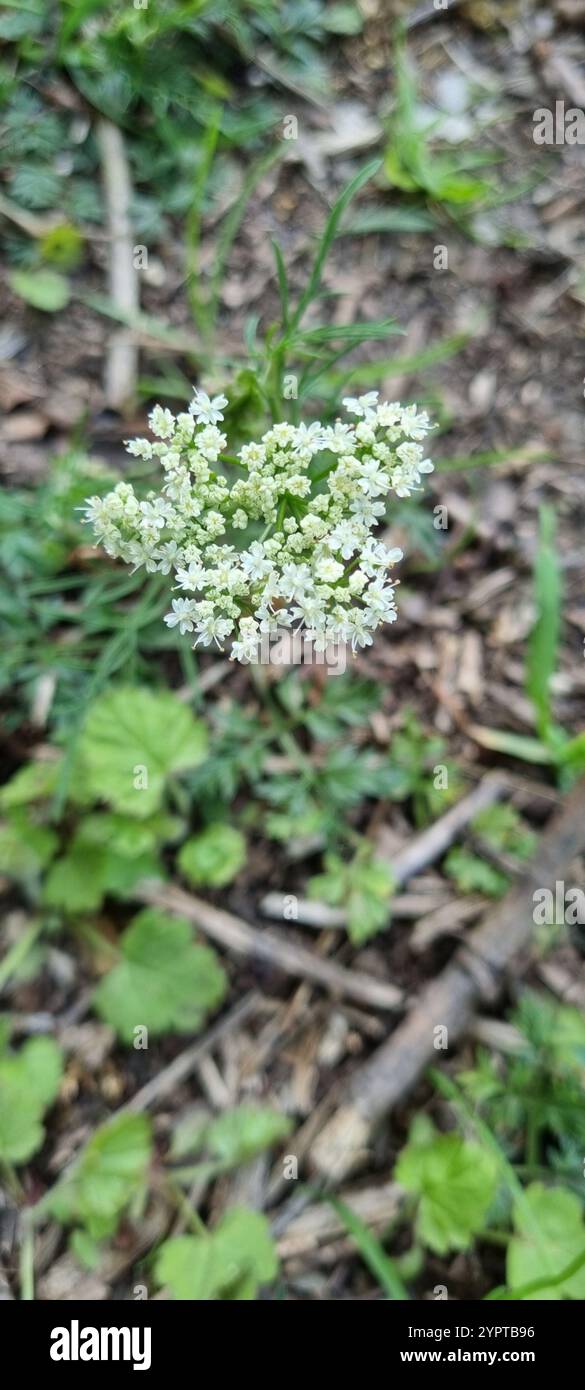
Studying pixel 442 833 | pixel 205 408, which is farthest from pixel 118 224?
pixel 442 833

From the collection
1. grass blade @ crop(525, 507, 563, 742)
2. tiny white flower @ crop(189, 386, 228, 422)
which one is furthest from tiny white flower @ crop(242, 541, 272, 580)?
grass blade @ crop(525, 507, 563, 742)

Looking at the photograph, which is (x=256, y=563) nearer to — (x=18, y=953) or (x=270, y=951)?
(x=270, y=951)

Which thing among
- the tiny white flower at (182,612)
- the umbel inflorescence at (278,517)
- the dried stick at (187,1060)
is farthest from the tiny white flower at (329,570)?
the dried stick at (187,1060)

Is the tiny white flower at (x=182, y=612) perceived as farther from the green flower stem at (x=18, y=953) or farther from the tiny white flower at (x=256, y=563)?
the green flower stem at (x=18, y=953)

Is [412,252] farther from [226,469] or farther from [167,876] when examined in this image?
[167,876]

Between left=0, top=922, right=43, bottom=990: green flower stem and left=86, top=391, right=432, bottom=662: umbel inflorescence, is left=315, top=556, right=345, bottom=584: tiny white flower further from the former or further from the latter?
left=0, top=922, right=43, bottom=990: green flower stem
